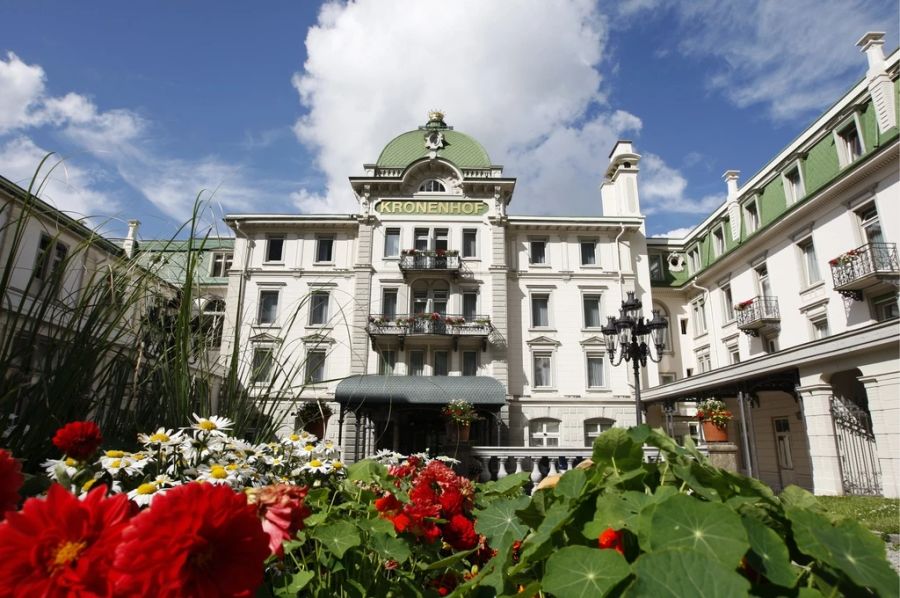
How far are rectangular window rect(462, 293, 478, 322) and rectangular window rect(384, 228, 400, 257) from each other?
3820 mm

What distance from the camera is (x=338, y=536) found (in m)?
1.69

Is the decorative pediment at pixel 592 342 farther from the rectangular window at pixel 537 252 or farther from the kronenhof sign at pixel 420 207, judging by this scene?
the kronenhof sign at pixel 420 207

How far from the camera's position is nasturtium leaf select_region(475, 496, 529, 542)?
146 cm

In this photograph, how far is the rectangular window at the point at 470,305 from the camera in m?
21.6

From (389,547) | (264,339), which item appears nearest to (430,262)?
(264,339)

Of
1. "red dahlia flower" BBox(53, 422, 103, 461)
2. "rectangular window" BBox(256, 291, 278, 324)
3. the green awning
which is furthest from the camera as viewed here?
"rectangular window" BBox(256, 291, 278, 324)

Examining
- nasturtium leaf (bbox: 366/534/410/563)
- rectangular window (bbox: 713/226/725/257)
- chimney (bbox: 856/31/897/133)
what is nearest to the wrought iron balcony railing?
rectangular window (bbox: 713/226/725/257)

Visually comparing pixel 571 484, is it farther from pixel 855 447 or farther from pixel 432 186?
pixel 432 186

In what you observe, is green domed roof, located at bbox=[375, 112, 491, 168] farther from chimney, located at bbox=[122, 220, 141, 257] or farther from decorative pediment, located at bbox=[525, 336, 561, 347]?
chimney, located at bbox=[122, 220, 141, 257]

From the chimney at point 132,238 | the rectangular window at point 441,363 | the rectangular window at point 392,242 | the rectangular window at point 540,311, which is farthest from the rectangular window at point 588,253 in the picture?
the chimney at point 132,238

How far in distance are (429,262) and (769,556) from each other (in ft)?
67.9

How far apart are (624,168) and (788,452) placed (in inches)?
575

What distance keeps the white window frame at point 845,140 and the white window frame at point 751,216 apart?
422 centimetres

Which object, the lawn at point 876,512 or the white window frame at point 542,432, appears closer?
the lawn at point 876,512
